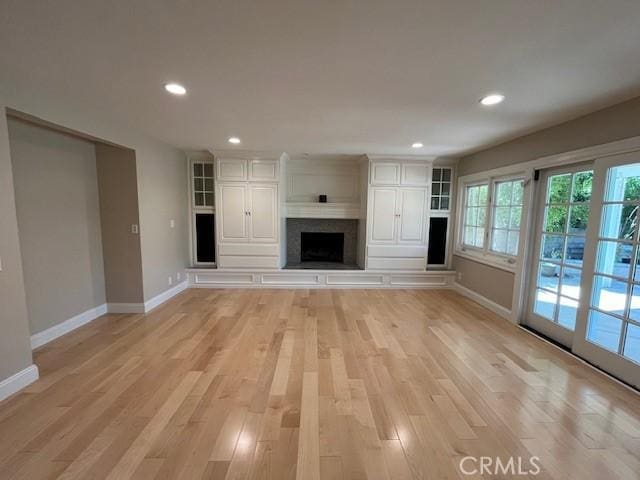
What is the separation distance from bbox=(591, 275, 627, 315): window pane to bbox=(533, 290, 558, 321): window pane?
1.80 feet

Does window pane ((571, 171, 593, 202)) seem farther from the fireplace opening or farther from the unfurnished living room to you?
the fireplace opening

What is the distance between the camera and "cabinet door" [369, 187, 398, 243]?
200 inches

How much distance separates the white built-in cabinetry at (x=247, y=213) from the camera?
16.4 ft

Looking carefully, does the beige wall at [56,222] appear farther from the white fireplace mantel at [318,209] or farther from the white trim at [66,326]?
the white fireplace mantel at [318,209]

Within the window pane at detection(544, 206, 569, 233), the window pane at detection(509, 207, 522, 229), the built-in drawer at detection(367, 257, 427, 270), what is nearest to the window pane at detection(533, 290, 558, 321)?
the window pane at detection(544, 206, 569, 233)

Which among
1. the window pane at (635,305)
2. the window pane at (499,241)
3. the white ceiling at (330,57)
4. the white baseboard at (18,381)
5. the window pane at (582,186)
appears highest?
the white ceiling at (330,57)

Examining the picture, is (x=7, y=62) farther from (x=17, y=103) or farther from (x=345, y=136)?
(x=345, y=136)

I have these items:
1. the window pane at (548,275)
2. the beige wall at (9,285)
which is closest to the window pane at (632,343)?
the window pane at (548,275)

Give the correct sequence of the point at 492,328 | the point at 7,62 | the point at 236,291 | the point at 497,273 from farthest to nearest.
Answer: the point at 236,291 < the point at 497,273 < the point at 492,328 < the point at 7,62

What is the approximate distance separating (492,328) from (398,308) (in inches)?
47.1

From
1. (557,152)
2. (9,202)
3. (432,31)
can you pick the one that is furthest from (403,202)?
(9,202)

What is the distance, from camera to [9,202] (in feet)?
7.05

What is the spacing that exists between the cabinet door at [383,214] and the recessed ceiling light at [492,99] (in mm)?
2629

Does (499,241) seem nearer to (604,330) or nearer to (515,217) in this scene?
(515,217)
